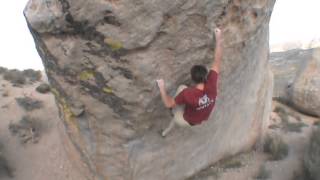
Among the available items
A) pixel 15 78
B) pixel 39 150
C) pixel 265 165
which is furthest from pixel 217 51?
pixel 15 78

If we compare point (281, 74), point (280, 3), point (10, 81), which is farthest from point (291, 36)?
point (10, 81)

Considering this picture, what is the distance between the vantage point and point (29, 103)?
36.7ft

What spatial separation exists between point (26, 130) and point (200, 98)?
17.4ft

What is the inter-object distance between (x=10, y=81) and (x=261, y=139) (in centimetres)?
746

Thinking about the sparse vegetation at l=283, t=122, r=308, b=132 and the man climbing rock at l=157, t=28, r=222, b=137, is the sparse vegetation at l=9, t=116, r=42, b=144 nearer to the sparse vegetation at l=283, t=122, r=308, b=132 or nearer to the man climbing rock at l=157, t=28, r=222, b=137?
the man climbing rock at l=157, t=28, r=222, b=137

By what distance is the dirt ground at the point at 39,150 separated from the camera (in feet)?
29.9

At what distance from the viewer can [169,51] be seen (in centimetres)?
691

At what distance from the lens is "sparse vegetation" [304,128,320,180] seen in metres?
8.63

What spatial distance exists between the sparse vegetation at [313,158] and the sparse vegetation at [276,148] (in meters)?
0.52

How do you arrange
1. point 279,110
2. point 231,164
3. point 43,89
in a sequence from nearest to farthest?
1. point 231,164
2. point 43,89
3. point 279,110

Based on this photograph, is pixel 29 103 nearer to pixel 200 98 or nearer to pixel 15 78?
pixel 15 78

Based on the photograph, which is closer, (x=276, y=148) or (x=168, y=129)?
(x=168, y=129)

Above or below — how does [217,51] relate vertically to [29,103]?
above

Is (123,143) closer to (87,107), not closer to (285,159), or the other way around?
(87,107)
